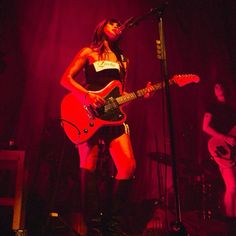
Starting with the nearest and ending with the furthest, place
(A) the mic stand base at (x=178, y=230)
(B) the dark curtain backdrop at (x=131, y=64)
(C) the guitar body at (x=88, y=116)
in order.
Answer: (A) the mic stand base at (x=178, y=230) < (C) the guitar body at (x=88, y=116) < (B) the dark curtain backdrop at (x=131, y=64)

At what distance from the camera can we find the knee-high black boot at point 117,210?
8.24ft

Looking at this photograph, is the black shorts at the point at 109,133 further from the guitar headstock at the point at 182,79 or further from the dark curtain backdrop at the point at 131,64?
the dark curtain backdrop at the point at 131,64

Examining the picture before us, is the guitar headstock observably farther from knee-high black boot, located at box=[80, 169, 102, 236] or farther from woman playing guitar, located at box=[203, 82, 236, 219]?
knee-high black boot, located at box=[80, 169, 102, 236]

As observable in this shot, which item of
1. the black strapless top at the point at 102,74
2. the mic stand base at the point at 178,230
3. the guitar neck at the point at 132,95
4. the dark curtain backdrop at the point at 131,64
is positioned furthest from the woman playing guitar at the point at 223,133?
the mic stand base at the point at 178,230

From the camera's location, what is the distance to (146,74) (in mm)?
4406

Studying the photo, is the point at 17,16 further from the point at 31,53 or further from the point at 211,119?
the point at 211,119

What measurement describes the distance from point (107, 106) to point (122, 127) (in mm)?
232

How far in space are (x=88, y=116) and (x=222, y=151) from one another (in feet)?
7.42

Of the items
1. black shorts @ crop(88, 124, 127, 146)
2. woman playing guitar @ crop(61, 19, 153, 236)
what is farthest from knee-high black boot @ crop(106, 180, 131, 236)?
black shorts @ crop(88, 124, 127, 146)

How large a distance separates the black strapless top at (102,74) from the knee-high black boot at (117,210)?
92cm

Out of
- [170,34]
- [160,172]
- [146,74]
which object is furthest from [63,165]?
[170,34]

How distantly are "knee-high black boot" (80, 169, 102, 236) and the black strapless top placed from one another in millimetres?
804

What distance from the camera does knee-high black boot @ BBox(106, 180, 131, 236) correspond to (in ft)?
8.24

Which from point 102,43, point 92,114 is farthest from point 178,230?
point 102,43
